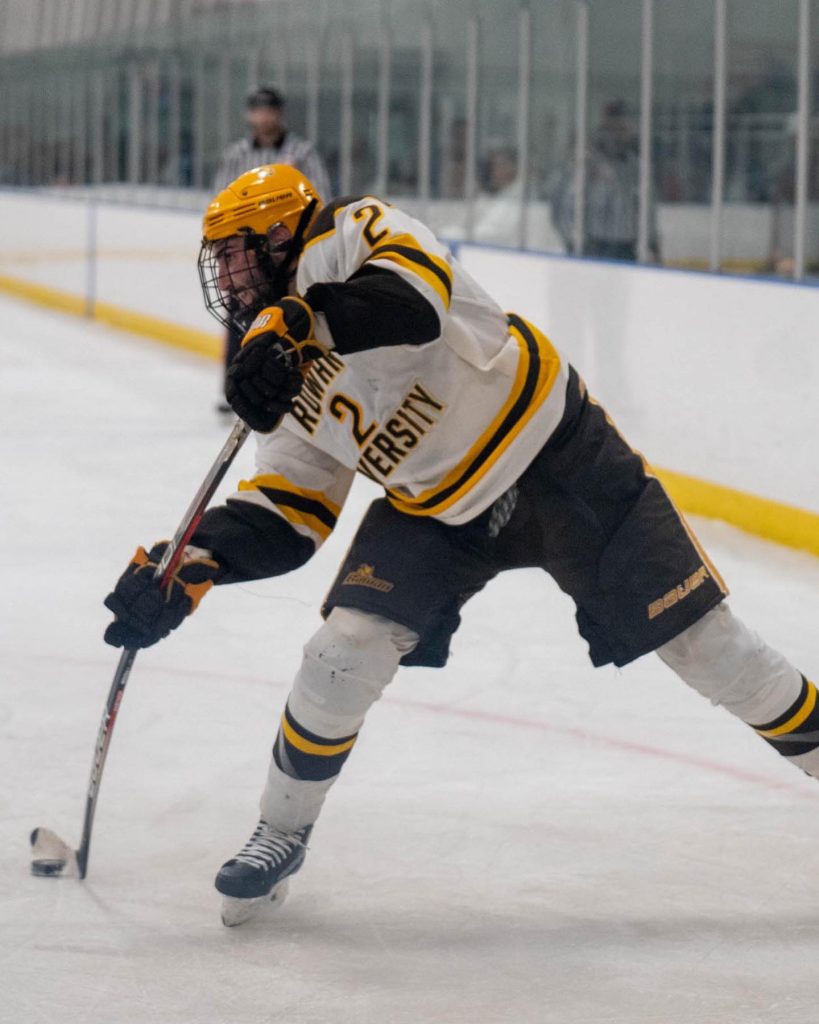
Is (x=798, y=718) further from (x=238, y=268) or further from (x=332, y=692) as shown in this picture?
(x=238, y=268)

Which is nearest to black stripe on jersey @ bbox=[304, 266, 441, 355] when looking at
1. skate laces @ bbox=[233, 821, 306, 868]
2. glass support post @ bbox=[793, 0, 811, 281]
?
skate laces @ bbox=[233, 821, 306, 868]

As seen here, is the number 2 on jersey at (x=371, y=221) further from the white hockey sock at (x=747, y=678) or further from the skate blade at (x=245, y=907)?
the skate blade at (x=245, y=907)

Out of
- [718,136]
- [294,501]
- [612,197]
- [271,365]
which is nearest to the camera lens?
[271,365]

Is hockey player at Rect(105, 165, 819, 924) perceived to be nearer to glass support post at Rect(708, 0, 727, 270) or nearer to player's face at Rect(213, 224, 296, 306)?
player's face at Rect(213, 224, 296, 306)

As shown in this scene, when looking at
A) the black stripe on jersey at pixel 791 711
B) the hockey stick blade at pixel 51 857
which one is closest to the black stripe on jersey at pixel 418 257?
the black stripe on jersey at pixel 791 711

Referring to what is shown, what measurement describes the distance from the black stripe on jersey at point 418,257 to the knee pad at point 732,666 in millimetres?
547

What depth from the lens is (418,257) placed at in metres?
1.95

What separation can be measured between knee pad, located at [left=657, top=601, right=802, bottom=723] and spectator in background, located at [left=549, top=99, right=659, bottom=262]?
12.5 feet

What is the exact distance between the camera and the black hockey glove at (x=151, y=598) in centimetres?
212

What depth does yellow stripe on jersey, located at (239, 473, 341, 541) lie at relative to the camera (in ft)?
7.38

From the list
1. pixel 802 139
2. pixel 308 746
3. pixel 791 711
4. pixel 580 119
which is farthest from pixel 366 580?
pixel 580 119

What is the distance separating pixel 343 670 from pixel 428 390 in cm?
36

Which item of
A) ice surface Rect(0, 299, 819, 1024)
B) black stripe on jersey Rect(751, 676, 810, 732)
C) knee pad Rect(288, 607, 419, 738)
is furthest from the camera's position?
black stripe on jersey Rect(751, 676, 810, 732)

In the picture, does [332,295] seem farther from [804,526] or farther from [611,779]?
[804,526]
